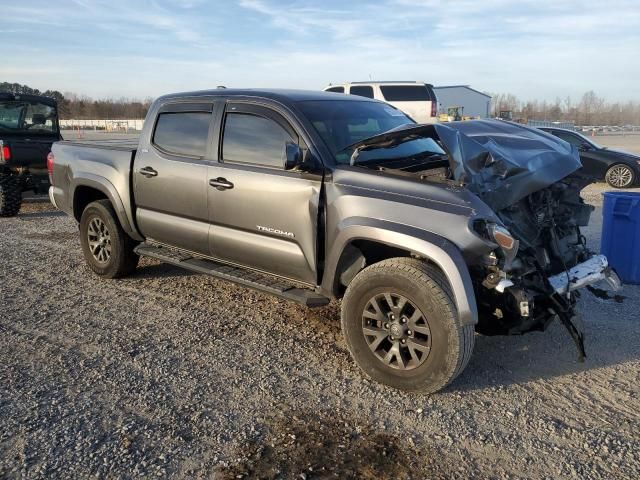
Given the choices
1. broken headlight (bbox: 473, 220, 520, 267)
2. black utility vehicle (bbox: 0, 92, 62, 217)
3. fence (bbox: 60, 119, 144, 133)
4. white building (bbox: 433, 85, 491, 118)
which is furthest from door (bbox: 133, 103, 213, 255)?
fence (bbox: 60, 119, 144, 133)

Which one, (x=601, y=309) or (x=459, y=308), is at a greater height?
(x=459, y=308)

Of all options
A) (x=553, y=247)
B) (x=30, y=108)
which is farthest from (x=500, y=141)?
(x=30, y=108)

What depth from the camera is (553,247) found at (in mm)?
4207

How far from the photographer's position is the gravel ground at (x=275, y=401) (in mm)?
3002

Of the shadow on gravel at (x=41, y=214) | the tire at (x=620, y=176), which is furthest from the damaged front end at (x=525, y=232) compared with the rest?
the tire at (x=620, y=176)

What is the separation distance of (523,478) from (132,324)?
3408 mm

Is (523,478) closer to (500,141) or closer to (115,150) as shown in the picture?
(500,141)

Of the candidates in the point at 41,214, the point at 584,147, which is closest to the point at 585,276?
the point at 41,214

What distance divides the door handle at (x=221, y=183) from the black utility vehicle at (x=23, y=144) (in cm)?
665

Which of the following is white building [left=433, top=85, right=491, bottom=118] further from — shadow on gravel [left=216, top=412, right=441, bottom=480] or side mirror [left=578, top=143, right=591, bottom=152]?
shadow on gravel [left=216, top=412, right=441, bottom=480]

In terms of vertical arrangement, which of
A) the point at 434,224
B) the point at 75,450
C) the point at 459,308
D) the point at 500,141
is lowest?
the point at 75,450

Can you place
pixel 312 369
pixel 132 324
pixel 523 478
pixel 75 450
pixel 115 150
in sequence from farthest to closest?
1. pixel 115 150
2. pixel 132 324
3. pixel 312 369
4. pixel 75 450
5. pixel 523 478

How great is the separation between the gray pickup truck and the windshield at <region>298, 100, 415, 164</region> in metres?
0.02

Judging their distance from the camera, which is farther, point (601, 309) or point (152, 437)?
point (601, 309)
